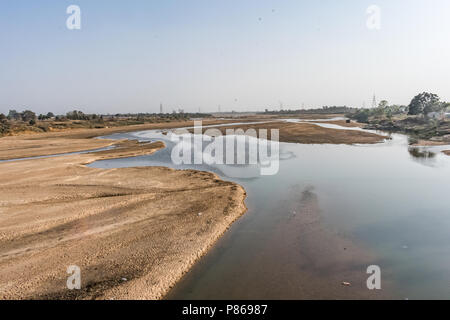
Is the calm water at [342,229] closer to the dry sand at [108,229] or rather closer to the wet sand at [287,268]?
the wet sand at [287,268]

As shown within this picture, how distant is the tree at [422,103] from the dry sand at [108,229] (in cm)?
10054

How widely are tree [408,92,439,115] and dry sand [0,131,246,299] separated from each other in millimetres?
100543

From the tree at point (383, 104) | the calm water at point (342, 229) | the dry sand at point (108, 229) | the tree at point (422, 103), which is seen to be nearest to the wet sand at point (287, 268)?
the calm water at point (342, 229)

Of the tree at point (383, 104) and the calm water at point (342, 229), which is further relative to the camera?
the tree at point (383, 104)

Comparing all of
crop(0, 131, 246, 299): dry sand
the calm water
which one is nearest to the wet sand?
the calm water

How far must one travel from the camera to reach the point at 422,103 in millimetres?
95250

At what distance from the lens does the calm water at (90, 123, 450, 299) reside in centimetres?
985

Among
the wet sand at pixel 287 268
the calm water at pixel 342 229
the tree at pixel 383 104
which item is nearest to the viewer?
the wet sand at pixel 287 268

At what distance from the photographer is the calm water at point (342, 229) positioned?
32.3ft

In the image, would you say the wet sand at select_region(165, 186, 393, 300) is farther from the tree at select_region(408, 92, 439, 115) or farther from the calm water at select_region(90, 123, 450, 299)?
the tree at select_region(408, 92, 439, 115)

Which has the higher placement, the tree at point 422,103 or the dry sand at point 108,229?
the tree at point 422,103

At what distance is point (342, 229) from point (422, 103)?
352 feet

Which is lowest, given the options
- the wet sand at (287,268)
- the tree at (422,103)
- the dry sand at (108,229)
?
the wet sand at (287,268)

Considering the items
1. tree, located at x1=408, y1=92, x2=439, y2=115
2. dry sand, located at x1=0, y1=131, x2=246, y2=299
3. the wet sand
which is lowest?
the wet sand
